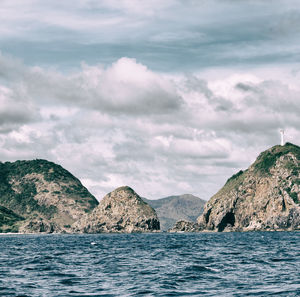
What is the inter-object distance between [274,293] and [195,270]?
65.4 feet

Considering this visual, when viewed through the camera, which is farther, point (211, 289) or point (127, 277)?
point (127, 277)

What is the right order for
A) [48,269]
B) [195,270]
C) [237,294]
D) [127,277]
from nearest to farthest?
1. [237,294]
2. [127,277]
3. [195,270]
4. [48,269]

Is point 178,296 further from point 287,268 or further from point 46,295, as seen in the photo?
point 287,268

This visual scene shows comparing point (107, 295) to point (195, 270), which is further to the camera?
point (195, 270)

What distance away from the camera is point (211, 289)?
4222 centimetres

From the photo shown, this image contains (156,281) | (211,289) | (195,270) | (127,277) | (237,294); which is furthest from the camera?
(195,270)

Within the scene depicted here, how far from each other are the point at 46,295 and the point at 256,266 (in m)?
31.8

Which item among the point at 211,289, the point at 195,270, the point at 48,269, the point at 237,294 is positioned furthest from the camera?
the point at 48,269

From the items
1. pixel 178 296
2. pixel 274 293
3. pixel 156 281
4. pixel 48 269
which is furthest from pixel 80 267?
pixel 274 293

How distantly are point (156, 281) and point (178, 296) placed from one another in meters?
9.55

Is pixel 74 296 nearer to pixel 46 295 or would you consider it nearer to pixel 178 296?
pixel 46 295

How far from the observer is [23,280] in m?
50.6

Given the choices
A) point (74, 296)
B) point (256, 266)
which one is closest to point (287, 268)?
point (256, 266)

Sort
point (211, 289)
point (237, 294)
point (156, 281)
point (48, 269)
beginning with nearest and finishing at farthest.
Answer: point (237, 294)
point (211, 289)
point (156, 281)
point (48, 269)
